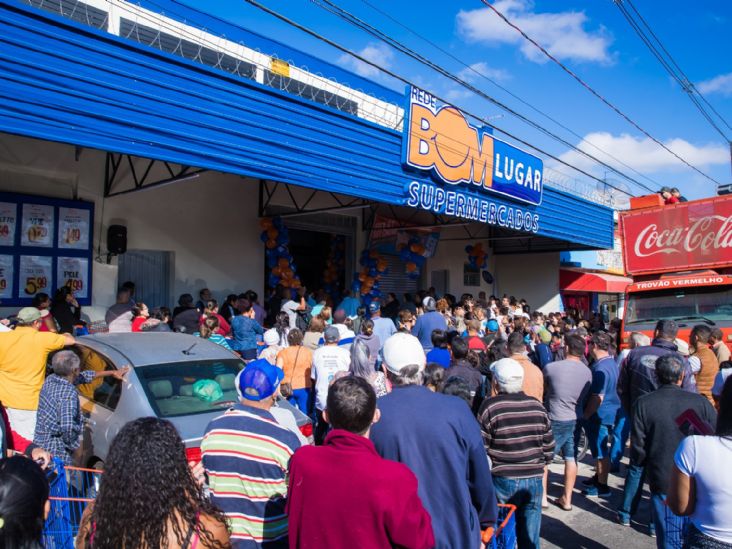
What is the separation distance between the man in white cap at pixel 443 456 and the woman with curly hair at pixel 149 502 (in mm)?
1024

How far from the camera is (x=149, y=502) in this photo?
1940 millimetres

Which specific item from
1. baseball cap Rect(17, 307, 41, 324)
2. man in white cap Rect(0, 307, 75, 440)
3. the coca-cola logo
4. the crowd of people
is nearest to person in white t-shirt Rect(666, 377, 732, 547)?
the crowd of people

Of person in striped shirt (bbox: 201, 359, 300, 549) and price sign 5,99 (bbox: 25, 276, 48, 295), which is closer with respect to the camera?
person in striped shirt (bbox: 201, 359, 300, 549)

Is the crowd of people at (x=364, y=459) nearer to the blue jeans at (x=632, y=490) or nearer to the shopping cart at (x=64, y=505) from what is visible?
the blue jeans at (x=632, y=490)

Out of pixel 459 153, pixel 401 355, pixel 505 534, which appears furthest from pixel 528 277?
pixel 401 355

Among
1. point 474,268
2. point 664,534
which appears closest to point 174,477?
point 664,534

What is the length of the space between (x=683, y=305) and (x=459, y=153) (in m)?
5.40

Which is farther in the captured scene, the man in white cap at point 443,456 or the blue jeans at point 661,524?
the blue jeans at point 661,524

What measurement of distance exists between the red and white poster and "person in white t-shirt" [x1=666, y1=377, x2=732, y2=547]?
29.5 feet

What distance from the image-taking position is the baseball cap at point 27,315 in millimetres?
5227

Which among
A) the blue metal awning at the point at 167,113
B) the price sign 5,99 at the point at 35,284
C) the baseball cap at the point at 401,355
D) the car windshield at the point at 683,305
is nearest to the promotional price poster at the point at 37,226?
the price sign 5,99 at the point at 35,284

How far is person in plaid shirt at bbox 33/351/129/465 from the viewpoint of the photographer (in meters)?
4.48

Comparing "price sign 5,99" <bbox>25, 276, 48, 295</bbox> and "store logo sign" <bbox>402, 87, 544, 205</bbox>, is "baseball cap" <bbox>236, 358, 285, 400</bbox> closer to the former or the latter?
"price sign 5,99" <bbox>25, 276, 48, 295</bbox>

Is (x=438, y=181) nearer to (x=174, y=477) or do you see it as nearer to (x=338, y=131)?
(x=338, y=131)
